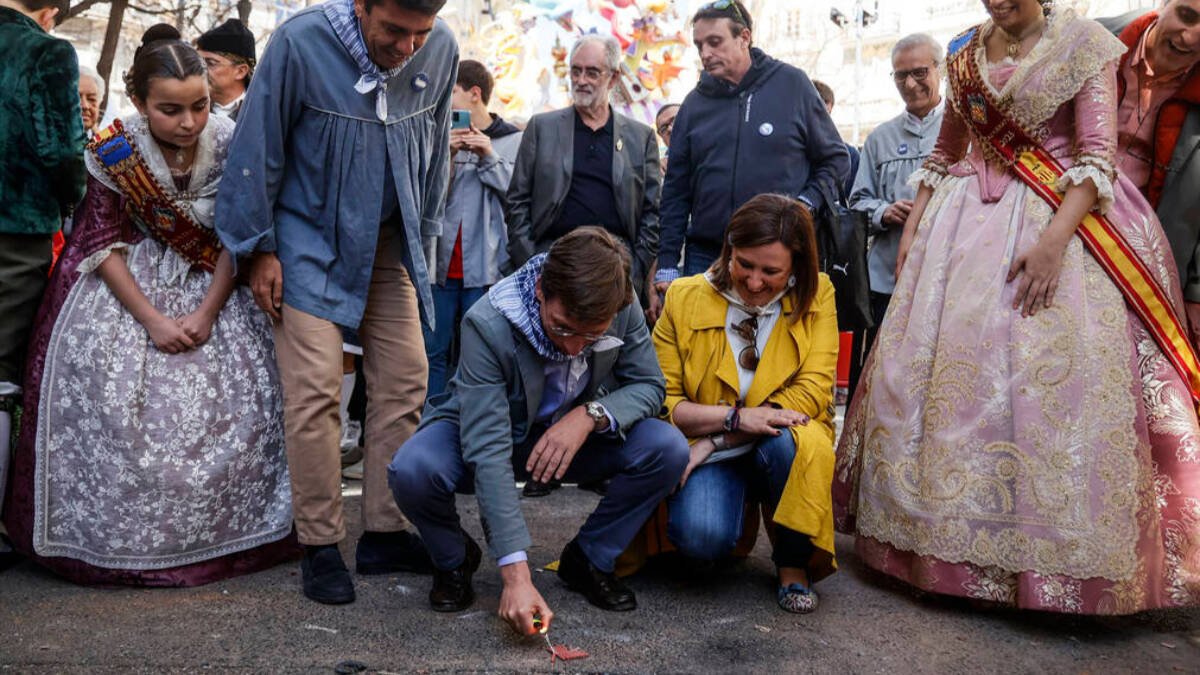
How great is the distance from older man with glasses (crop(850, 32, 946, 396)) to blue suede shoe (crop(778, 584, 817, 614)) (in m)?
2.14

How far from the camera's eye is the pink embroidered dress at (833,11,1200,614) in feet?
8.80

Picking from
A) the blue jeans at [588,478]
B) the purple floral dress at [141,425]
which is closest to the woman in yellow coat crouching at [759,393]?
the blue jeans at [588,478]

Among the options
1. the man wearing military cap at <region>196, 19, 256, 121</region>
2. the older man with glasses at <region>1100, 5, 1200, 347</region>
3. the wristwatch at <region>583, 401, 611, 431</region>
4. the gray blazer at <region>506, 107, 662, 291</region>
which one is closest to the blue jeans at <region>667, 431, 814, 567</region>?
the wristwatch at <region>583, 401, 611, 431</region>

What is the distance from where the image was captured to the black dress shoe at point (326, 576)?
2.79 meters

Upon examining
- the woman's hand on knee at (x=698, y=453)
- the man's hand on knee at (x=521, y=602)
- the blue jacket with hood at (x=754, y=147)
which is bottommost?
the man's hand on knee at (x=521, y=602)

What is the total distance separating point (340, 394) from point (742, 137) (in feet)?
6.57

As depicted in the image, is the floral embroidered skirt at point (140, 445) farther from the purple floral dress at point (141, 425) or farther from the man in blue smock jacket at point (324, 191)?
the man in blue smock jacket at point (324, 191)

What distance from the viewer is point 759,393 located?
2988 millimetres

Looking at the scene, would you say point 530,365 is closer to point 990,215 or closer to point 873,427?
point 873,427

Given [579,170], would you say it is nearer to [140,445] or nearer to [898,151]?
[898,151]

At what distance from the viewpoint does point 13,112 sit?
3105 mm

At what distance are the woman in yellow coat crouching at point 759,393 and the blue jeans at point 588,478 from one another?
0.47 ft

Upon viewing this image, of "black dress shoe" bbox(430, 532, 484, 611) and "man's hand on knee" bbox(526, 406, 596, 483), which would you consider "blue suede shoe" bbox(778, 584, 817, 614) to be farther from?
"black dress shoe" bbox(430, 532, 484, 611)

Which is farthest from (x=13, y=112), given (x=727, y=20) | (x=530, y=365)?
(x=727, y=20)
